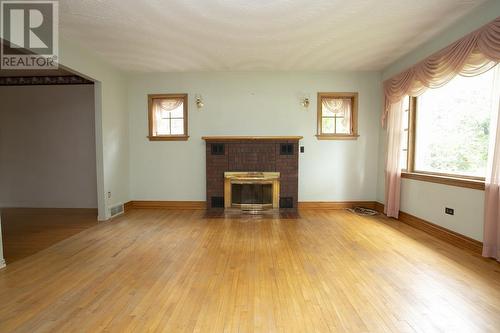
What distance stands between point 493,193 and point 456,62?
155 centimetres

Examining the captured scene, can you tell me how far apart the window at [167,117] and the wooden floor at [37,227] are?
198 centimetres

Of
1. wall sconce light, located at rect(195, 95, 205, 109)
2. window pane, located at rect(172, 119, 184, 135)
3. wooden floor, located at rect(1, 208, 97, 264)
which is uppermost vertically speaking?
wall sconce light, located at rect(195, 95, 205, 109)

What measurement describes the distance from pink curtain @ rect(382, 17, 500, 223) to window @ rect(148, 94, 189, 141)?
388 centimetres

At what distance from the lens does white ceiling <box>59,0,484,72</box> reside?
8.43 feet

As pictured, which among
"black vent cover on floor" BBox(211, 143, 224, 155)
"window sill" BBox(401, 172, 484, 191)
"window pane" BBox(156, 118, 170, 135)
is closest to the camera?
"window sill" BBox(401, 172, 484, 191)

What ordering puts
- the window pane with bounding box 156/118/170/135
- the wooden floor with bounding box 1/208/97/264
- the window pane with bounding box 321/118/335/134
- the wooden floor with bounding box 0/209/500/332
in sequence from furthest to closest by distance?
the window pane with bounding box 156/118/170/135, the window pane with bounding box 321/118/335/134, the wooden floor with bounding box 1/208/97/264, the wooden floor with bounding box 0/209/500/332

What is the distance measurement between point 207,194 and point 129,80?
2861 millimetres

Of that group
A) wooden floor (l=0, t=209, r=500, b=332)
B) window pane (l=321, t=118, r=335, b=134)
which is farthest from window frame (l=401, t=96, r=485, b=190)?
window pane (l=321, t=118, r=335, b=134)

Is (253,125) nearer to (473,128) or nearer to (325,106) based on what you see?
(325,106)

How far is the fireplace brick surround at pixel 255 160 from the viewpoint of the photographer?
472cm

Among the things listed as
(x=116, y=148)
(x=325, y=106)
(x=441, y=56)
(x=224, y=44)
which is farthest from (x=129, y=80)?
(x=441, y=56)

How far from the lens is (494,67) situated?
2.50 metres

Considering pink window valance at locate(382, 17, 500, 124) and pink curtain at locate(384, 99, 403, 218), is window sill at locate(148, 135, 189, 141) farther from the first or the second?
pink window valance at locate(382, 17, 500, 124)

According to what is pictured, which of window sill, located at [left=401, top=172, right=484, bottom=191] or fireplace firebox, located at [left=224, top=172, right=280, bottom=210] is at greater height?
window sill, located at [left=401, top=172, right=484, bottom=191]
